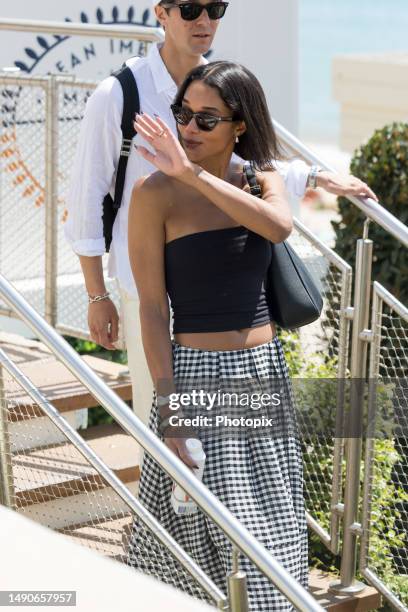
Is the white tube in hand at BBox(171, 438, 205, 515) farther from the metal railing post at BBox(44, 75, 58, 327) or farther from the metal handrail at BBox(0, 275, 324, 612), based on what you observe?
the metal railing post at BBox(44, 75, 58, 327)

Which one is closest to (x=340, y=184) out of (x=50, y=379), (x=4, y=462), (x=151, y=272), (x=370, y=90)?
(x=151, y=272)

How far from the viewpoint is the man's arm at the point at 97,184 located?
3822mm

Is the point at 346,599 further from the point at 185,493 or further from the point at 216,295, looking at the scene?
the point at 216,295

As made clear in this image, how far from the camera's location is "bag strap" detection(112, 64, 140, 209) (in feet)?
12.6

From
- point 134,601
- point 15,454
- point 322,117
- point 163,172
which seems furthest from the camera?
point 322,117

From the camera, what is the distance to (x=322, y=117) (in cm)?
4984

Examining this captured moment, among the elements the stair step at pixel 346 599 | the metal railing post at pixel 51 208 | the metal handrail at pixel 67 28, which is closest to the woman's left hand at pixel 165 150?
the stair step at pixel 346 599

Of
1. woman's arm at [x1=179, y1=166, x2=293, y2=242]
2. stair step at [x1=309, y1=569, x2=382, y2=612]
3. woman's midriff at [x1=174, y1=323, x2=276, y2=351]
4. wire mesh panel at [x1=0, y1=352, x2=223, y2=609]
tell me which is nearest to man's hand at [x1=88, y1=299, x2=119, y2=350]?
wire mesh panel at [x1=0, y1=352, x2=223, y2=609]

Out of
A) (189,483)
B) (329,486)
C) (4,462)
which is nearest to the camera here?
(189,483)

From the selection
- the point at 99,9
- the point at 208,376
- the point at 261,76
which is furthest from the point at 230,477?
the point at 261,76

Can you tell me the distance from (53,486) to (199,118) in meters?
1.72

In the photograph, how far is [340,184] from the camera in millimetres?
4090

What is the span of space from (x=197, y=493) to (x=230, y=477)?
46cm

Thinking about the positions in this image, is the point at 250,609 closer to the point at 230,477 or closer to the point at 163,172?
the point at 230,477
